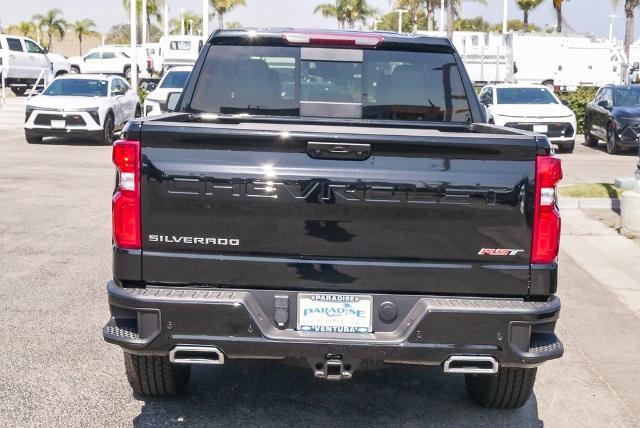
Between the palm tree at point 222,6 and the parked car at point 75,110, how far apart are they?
56786 mm

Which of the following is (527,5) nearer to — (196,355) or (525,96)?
(525,96)

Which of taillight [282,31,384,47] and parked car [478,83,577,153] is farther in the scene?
parked car [478,83,577,153]

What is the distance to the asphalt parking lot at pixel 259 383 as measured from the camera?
4949 mm

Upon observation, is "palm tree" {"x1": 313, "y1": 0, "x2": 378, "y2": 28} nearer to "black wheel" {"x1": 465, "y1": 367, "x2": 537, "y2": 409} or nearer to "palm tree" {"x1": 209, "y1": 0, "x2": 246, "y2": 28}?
"palm tree" {"x1": 209, "y1": 0, "x2": 246, "y2": 28}

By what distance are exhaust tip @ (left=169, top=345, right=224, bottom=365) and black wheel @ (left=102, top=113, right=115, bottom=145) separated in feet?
58.7

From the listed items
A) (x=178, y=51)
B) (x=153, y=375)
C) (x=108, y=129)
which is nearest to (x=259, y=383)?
(x=153, y=375)

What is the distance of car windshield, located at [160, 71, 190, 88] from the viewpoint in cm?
2431

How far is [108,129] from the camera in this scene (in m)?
21.7

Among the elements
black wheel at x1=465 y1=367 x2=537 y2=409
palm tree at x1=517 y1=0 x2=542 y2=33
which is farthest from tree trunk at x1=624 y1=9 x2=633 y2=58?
black wheel at x1=465 y1=367 x2=537 y2=409

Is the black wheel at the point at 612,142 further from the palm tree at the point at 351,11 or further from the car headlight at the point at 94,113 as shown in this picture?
the palm tree at the point at 351,11

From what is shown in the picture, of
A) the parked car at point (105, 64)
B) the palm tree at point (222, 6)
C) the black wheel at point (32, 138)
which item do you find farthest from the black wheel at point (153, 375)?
the palm tree at point (222, 6)

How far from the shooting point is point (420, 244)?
4.11m

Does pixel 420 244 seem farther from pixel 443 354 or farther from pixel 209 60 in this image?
pixel 209 60

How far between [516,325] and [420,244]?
59 centimetres
